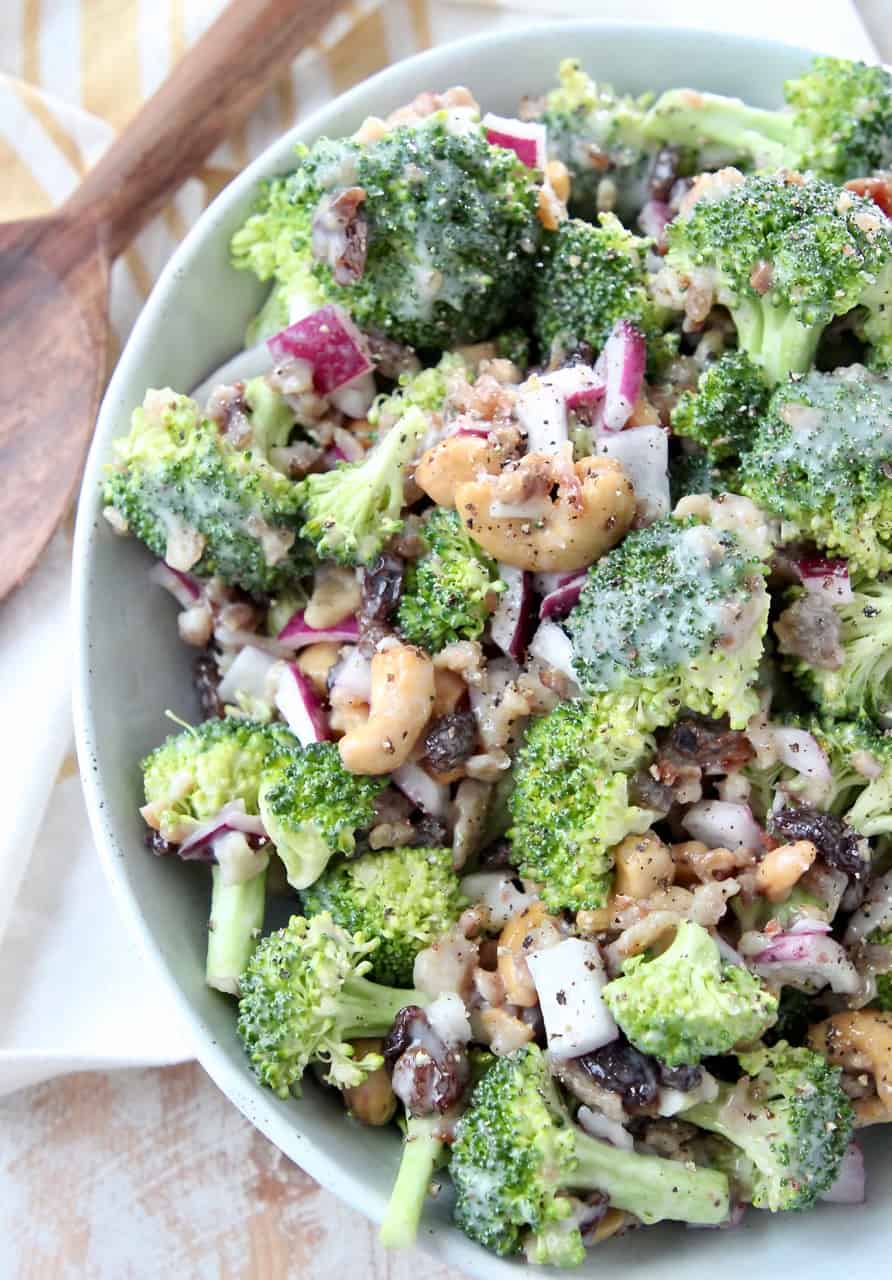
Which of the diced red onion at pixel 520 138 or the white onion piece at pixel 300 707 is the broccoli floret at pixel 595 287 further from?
the white onion piece at pixel 300 707

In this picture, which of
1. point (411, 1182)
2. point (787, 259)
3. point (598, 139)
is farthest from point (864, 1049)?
point (598, 139)

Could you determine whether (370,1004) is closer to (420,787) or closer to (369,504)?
(420,787)

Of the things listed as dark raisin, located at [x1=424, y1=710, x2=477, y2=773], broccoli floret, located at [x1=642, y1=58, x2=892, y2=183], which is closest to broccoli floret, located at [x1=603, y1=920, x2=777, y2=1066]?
dark raisin, located at [x1=424, y1=710, x2=477, y2=773]

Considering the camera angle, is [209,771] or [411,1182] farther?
[209,771]

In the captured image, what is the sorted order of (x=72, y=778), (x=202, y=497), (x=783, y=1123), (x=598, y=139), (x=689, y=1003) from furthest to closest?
(x=72, y=778)
(x=598, y=139)
(x=202, y=497)
(x=783, y=1123)
(x=689, y=1003)

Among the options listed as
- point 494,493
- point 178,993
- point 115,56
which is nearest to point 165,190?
point 115,56

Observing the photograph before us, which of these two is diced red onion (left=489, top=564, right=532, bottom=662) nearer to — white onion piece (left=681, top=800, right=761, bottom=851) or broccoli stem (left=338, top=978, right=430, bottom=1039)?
white onion piece (left=681, top=800, right=761, bottom=851)

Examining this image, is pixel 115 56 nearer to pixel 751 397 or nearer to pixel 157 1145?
pixel 751 397
